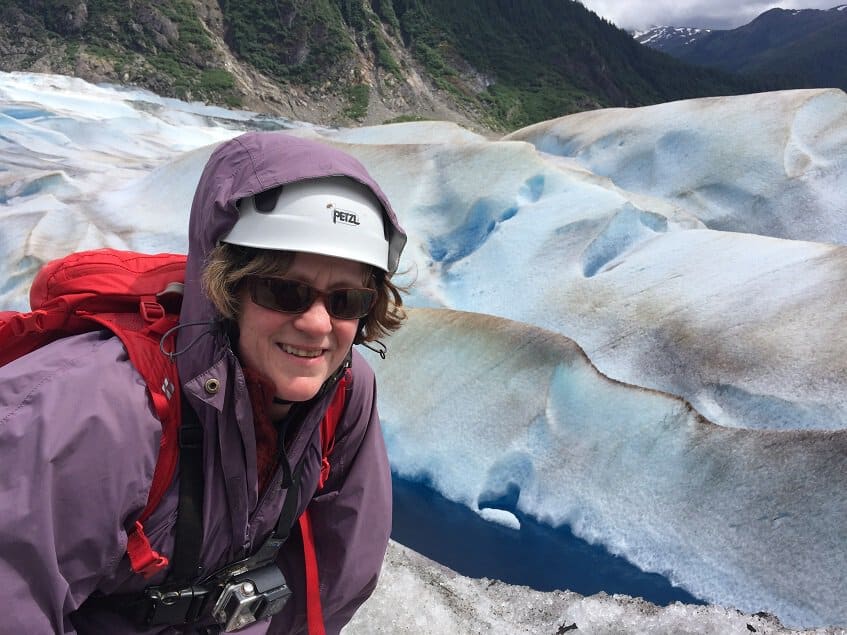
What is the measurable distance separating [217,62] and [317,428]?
75199 millimetres

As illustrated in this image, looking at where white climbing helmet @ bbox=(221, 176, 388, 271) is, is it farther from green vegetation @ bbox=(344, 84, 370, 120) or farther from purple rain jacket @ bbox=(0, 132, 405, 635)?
green vegetation @ bbox=(344, 84, 370, 120)

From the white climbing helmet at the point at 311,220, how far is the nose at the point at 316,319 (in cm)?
12

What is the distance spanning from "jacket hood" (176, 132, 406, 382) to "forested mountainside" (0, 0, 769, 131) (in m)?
66.2

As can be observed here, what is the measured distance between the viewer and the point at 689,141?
883cm

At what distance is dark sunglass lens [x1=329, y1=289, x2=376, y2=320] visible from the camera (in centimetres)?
149

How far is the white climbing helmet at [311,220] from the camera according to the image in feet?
4.44

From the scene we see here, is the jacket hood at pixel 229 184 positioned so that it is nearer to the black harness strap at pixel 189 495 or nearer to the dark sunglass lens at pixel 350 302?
the black harness strap at pixel 189 495

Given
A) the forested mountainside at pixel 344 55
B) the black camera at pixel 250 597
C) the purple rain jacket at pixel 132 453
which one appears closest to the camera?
the purple rain jacket at pixel 132 453

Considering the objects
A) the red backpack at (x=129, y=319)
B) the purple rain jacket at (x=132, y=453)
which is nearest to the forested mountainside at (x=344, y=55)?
the red backpack at (x=129, y=319)

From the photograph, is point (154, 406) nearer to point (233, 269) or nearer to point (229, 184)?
point (233, 269)

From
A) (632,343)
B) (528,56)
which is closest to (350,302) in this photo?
(632,343)

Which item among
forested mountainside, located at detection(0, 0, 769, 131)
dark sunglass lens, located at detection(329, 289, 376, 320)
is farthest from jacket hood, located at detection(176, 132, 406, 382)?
forested mountainside, located at detection(0, 0, 769, 131)

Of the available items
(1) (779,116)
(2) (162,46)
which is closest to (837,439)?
(1) (779,116)

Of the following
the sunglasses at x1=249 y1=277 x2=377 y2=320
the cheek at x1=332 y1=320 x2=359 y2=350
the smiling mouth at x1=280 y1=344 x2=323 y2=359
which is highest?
the sunglasses at x1=249 y1=277 x2=377 y2=320
